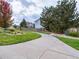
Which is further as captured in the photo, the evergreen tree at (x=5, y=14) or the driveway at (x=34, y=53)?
the evergreen tree at (x=5, y=14)

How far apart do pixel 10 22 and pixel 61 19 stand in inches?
481

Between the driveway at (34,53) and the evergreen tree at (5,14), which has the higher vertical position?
the evergreen tree at (5,14)

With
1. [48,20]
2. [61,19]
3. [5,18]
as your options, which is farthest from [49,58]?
[48,20]

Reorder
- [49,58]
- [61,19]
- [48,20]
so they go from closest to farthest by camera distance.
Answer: [49,58] < [61,19] < [48,20]

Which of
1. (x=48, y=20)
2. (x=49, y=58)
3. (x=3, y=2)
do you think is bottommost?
(x=49, y=58)

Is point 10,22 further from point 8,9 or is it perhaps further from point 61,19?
point 61,19

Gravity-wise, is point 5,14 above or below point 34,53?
above

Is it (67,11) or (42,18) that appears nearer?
(67,11)

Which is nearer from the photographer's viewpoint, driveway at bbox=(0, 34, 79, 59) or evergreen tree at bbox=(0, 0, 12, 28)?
driveway at bbox=(0, 34, 79, 59)

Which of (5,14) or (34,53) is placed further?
(5,14)

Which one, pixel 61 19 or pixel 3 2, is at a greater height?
pixel 3 2

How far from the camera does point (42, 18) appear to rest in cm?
5575

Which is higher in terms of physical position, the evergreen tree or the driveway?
the evergreen tree

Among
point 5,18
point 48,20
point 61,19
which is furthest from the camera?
point 48,20
